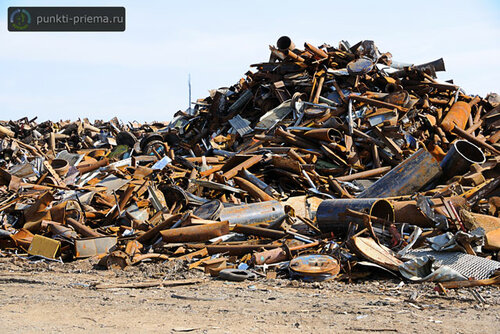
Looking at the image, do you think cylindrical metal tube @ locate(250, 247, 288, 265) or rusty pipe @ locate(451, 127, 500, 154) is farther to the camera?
rusty pipe @ locate(451, 127, 500, 154)

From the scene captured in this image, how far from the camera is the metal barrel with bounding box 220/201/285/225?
777cm

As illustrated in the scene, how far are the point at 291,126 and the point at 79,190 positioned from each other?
191 inches

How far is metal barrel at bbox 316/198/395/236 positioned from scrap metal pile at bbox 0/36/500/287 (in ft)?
0.06

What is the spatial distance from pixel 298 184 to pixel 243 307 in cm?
526

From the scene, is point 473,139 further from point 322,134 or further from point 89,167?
point 89,167

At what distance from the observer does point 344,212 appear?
6941 millimetres

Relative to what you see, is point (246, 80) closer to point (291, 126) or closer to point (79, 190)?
point (291, 126)

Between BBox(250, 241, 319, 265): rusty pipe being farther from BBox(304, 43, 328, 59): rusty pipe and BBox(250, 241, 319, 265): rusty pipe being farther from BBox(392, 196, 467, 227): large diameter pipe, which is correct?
BBox(304, 43, 328, 59): rusty pipe

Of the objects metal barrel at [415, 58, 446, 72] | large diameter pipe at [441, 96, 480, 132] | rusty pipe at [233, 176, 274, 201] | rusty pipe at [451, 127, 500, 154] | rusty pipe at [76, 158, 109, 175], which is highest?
metal barrel at [415, 58, 446, 72]

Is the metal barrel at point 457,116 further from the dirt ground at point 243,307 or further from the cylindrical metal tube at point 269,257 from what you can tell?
the dirt ground at point 243,307

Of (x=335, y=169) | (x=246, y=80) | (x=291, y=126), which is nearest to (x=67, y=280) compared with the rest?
(x=335, y=169)

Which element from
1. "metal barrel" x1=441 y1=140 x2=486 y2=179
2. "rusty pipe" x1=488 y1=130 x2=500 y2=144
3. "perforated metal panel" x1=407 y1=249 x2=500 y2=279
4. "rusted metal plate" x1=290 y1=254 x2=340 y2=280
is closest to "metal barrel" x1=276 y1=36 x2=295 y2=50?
"rusty pipe" x1=488 y1=130 x2=500 y2=144

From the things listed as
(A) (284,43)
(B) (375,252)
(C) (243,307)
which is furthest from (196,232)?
(A) (284,43)

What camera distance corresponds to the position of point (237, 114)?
45.8 feet
